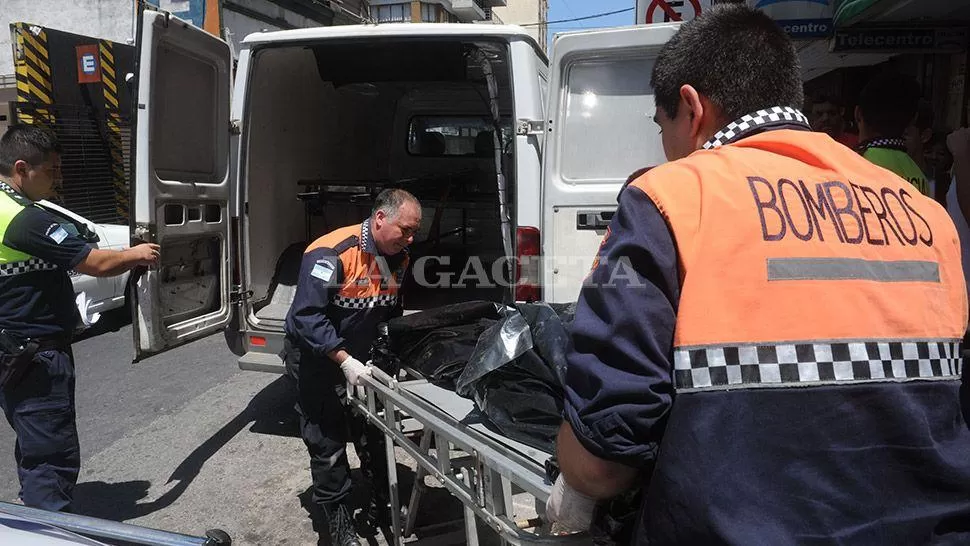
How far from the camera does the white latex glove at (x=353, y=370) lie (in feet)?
9.32

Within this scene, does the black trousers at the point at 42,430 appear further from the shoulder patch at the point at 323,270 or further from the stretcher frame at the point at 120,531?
the stretcher frame at the point at 120,531

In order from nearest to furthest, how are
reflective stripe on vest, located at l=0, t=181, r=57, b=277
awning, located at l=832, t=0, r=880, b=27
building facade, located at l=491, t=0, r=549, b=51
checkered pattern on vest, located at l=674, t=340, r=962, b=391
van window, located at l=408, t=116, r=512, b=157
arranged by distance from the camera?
1. checkered pattern on vest, located at l=674, t=340, r=962, b=391
2. reflective stripe on vest, located at l=0, t=181, r=57, b=277
3. awning, located at l=832, t=0, r=880, b=27
4. van window, located at l=408, t=116, r=512, b=157
5. building facade, located at l=491, t=0, r=549, b=51

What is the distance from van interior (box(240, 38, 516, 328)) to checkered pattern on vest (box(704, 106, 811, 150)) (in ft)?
8.66

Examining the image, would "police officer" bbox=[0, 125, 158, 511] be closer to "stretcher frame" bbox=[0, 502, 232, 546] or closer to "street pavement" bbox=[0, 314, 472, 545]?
"street pavement" bbox=[0, 314, 472, 545]

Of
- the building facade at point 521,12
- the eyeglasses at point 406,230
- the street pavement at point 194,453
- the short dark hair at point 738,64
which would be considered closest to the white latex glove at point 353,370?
the eyeglasses at point 406,230

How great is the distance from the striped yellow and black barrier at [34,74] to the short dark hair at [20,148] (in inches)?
319

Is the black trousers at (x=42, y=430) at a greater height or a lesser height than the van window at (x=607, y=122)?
lesser

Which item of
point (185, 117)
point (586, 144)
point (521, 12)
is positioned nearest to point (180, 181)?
point (185, 117)

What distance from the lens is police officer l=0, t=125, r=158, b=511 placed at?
2.96 meters

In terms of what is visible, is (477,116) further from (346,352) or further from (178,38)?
(346,352)

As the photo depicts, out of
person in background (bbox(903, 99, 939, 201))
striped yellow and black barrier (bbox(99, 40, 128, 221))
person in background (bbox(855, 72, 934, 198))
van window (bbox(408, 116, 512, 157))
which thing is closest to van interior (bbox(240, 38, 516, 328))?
van window (bbox(408, 116, 512, 157))

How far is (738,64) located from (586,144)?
2.42 meters

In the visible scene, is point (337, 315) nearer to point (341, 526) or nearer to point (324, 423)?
point (324, 423)

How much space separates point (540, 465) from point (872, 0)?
15.8 feet
